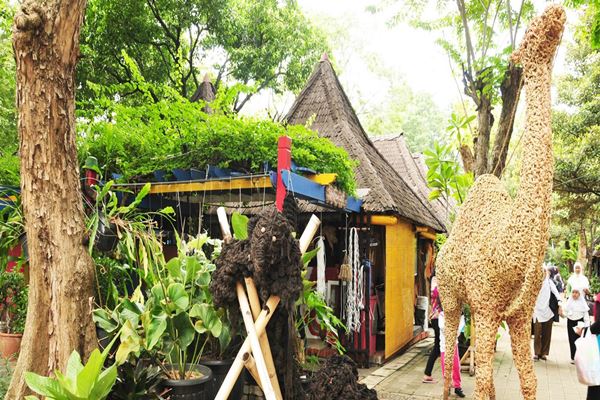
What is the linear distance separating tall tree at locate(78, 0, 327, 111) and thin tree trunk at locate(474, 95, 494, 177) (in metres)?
5.82

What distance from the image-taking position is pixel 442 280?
4266 millimetres

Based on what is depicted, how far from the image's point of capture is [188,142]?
5.66 meters

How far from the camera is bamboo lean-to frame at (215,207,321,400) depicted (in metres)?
2.50

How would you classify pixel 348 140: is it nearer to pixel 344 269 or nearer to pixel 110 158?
pixel 344 269

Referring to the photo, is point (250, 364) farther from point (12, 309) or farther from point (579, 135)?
point (579, 135)

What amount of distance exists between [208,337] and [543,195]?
2.60 m

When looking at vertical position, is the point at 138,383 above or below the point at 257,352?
below

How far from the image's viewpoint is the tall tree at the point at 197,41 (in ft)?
34.2

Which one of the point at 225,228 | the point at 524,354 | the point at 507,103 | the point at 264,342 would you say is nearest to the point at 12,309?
the point at 225,228

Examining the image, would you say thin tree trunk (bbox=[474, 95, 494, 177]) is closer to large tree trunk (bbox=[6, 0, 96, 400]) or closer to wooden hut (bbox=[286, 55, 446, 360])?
wooden hut (bbox=[286, 55, 446, 360])

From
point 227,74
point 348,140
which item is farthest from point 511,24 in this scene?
point 227,74

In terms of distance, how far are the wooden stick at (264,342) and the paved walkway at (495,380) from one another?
3564 millimetres

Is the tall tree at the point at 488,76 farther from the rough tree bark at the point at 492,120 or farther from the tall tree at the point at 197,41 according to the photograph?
the tall tree at the point at 197,41

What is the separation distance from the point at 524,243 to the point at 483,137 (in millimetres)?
3059
